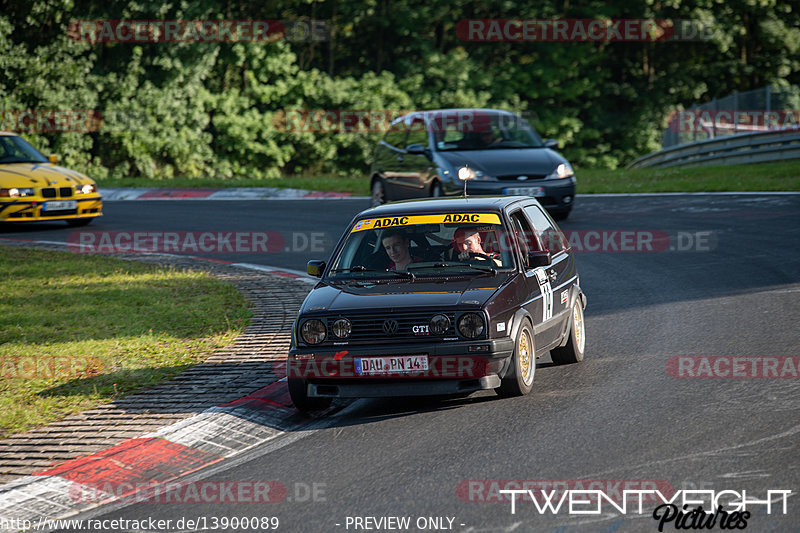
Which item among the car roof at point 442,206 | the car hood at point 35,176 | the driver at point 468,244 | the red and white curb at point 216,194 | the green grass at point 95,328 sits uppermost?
the car roof at point 442,206

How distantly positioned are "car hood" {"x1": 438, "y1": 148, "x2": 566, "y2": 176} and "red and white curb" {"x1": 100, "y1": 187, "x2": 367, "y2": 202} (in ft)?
26.6

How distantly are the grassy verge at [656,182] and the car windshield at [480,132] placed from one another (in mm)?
5659

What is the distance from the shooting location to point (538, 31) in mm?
44156

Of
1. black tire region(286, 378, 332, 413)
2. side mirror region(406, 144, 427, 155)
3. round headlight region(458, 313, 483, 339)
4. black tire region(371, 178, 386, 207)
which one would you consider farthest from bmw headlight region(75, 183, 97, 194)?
round headlight region(458, 313, 483, 339)

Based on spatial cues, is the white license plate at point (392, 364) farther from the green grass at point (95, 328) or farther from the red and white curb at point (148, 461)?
the green grass at point (95, 328)

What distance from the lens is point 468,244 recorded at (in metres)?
8.29

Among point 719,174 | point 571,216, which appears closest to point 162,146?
point 719,174

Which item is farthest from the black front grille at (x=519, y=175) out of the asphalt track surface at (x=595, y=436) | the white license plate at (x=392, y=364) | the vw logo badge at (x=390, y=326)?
the white license plate at (x=392, y=364)

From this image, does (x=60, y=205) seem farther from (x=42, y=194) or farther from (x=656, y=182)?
(x=656, y=182)

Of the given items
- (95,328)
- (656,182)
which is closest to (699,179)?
(656,182)

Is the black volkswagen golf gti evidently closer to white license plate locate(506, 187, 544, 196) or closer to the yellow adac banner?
the yellow adac banner

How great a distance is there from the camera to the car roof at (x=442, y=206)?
8.55 meters

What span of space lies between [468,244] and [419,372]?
1.48 meters

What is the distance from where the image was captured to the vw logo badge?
287 inches
